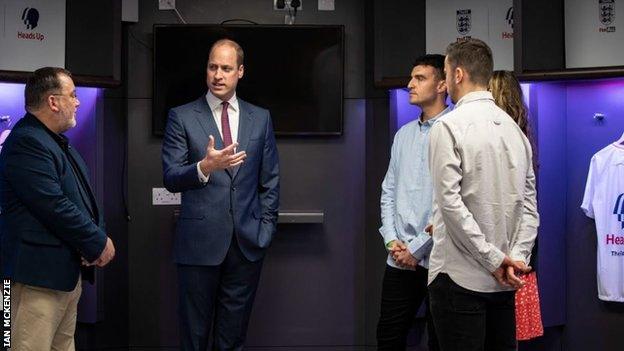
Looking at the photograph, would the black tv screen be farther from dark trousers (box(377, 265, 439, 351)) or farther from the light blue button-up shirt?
dark trousers (box(377, 265, 439, 351))

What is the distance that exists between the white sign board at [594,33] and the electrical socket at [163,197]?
2446 mm

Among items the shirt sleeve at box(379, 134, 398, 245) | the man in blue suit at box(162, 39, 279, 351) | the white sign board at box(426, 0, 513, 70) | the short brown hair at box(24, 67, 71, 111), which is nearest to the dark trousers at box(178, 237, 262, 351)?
the man in blue suit at box(162, 39, 279, 351)

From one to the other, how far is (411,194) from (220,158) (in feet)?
2.91

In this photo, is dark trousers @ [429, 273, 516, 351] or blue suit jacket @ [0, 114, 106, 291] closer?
dark trousers @ [429, 273, 516, 351]

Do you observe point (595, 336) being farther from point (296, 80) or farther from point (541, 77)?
point (296, 80)

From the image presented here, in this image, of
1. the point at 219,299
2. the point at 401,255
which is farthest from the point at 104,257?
the point at 401,255

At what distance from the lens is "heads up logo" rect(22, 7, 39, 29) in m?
4.79

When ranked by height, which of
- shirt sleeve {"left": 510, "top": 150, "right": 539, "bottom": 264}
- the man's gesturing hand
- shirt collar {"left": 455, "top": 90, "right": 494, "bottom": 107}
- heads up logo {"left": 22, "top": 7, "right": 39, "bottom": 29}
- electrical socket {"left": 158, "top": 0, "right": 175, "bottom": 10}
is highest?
electrical socket {"left": 158, "top": 0, "right": 175, "bottom": 10}

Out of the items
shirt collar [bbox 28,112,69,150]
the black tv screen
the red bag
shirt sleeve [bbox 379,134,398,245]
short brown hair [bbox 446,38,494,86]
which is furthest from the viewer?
the black tv screen

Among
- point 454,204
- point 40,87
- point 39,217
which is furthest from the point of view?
point 40,87

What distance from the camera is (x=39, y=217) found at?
10.7 ft

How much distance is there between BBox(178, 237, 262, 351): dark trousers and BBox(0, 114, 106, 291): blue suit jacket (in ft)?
2.81

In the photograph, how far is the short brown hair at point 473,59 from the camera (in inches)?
118

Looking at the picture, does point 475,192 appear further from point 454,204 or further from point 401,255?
point 401,255
